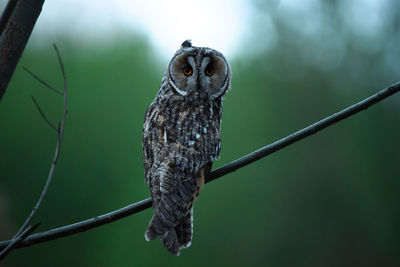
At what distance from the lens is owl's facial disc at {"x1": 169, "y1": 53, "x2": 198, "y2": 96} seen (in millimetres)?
1745

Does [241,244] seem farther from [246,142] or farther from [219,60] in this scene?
[219,60]

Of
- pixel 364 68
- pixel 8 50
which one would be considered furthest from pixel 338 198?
pixel 8 50

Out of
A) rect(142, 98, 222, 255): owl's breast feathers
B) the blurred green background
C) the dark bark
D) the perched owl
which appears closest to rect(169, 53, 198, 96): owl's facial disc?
the perched owl

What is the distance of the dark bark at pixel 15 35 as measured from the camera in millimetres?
968

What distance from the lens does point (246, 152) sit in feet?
17.4

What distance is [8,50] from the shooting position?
0.98 m

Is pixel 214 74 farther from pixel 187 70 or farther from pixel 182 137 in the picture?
pixel 182 137

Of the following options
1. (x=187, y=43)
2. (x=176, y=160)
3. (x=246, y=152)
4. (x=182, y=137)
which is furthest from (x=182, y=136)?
(x=246, y=152)

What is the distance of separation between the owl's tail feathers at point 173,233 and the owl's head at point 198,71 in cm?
63

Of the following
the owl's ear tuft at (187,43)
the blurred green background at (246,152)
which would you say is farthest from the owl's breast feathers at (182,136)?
the blurred green background at (246,152)

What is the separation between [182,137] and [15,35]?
0.82 meters

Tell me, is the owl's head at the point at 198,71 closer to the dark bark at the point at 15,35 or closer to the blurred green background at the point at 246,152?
the dark bark at the point at 15,35

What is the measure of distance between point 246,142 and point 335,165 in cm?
145

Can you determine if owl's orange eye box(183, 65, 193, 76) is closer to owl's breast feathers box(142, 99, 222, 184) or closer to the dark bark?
owl's breast feathers box(142, 99, 222, 184)
